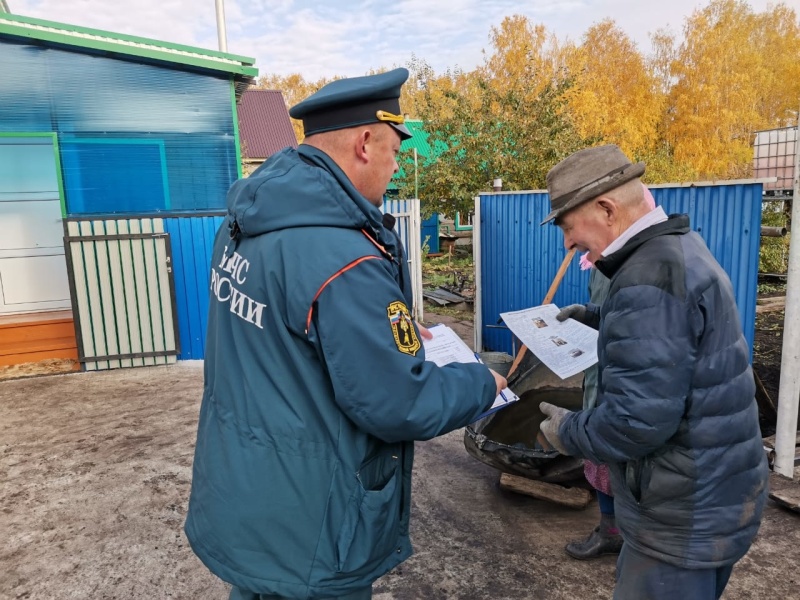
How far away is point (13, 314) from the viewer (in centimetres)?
766

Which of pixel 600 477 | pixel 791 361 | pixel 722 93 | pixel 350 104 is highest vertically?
pixel 722 93

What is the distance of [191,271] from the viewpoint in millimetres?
6906

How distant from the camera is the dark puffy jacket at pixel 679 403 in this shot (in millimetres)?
1419

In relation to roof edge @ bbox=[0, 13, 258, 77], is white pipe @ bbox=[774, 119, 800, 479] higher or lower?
lower

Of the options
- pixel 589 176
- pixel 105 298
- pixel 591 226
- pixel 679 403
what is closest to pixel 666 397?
pixel 679 403

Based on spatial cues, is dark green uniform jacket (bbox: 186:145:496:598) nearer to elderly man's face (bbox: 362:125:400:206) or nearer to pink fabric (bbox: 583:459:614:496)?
elderly man's face (bbox: 362:125:400:206)

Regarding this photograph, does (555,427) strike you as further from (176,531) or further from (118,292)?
(118,292)

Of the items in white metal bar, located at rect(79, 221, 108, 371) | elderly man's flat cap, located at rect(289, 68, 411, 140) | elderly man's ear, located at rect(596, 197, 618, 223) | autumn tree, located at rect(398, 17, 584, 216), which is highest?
autumn tree, located at rect(398, 17, 584, 216)

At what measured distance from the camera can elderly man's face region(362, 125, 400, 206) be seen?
1.50 m

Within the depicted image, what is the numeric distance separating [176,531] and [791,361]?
3.88 meters

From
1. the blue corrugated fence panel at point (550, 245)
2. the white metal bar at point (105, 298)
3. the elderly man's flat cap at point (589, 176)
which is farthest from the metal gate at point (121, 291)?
the elderly man's flat cap at point (589, 176)

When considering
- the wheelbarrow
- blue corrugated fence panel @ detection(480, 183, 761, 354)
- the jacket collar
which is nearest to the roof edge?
blue corrugated fence panel @ detection(480, 183, 761, 354)

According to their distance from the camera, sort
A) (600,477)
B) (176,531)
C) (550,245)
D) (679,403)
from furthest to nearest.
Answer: (550,245) → (176,531) → (600,477) → (679,403)

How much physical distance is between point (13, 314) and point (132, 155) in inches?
113
